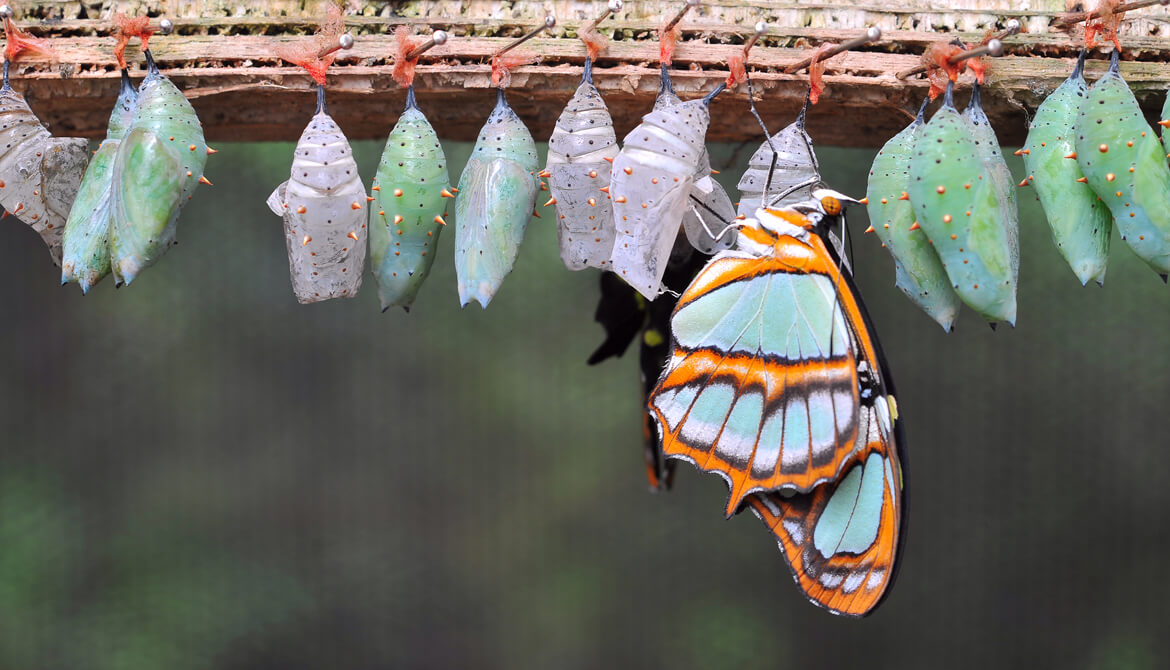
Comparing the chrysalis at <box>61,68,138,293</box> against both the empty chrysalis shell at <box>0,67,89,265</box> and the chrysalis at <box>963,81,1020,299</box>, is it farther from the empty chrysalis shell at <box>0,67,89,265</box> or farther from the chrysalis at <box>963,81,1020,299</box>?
the chrysalis at <box>963,81,1020,299</box>

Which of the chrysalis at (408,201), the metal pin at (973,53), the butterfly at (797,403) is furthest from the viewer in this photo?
the chrysalis at (408,201)

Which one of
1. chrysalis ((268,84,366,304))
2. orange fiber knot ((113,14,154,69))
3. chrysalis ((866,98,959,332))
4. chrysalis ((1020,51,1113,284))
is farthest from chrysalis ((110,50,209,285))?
chrysalis ((1020,51,1113,284))

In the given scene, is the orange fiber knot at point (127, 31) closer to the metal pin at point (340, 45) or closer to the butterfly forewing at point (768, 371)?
the metal pin at point (340, 45)

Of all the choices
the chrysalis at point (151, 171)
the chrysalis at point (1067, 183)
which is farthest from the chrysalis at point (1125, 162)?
the chrysalis at point (151, 171)

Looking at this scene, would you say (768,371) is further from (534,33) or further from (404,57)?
(404,57)

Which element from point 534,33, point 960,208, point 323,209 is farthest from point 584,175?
point 960,208

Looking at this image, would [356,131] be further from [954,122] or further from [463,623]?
[463,623]
